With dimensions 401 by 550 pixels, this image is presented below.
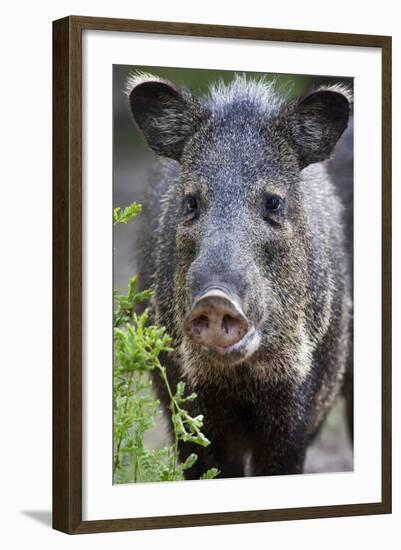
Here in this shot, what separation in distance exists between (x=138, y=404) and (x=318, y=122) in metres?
1.37

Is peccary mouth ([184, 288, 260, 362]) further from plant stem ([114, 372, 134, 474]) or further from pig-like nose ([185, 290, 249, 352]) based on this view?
plant stem ([114, 372, 134, 474])

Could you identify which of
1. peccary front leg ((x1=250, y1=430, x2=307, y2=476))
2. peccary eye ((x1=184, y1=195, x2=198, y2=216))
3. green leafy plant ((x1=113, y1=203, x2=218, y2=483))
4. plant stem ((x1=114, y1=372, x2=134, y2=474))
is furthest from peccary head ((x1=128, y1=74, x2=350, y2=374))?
peccary front leg ((x1=250, y1=430, x2=307, y2=476))

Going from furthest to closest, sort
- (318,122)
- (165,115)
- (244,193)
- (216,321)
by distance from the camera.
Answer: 1. (318,122)
2. (165,115)
3. (244,193)
4. (216,321)

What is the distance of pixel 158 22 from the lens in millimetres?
4801

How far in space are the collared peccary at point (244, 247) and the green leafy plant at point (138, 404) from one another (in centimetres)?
11

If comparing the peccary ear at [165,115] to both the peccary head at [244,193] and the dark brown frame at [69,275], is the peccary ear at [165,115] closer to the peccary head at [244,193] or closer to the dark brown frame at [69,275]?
the peccary head at [244,193]

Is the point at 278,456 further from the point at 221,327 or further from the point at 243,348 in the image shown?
the point at 221,327

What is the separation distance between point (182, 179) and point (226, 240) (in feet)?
1.30

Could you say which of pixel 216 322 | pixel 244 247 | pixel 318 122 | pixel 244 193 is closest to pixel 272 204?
pixel 244 193

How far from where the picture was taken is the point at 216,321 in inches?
181

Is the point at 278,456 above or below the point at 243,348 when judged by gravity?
below

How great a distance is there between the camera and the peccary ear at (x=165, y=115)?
194 inches

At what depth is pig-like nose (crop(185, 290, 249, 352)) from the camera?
455cm

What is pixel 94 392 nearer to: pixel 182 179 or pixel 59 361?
pixel 59 361
